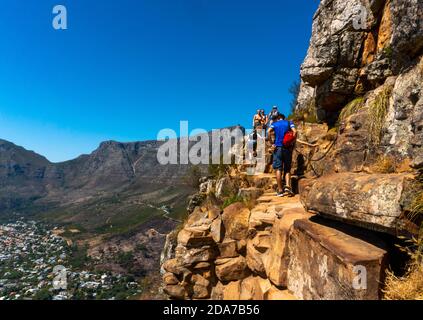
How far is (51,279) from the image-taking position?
96438mm

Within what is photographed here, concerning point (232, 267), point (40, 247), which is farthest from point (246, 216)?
point (40, 247)

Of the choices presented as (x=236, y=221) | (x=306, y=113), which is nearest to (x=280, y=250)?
(x=236, y=221)

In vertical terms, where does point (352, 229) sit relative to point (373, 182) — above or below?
below

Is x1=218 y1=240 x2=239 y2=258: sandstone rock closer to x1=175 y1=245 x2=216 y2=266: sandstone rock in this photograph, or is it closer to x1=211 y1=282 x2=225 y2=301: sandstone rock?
x1=175 y1=245 x2=216 y2=266: sandstone rock

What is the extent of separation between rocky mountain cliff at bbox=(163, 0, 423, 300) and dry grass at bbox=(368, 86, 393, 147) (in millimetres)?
23

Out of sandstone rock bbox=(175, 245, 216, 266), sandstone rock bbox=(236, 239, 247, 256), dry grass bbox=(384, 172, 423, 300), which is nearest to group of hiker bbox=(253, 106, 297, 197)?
sandstone rock bbox=(236, 239, 247, 256)

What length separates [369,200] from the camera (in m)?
4.49

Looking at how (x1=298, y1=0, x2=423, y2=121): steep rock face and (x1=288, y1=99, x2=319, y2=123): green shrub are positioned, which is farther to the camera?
(x1=288, y1=99, x2=319, y2=123): green shrub

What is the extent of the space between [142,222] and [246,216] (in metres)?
147

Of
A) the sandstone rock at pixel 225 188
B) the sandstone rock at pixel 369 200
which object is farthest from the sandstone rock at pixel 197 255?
the sandstone rock at pixel 225 188

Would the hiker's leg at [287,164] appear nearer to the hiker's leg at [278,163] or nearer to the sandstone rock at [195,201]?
the hiker's leg at [278,163]

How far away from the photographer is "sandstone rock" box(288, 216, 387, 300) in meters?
4.14
